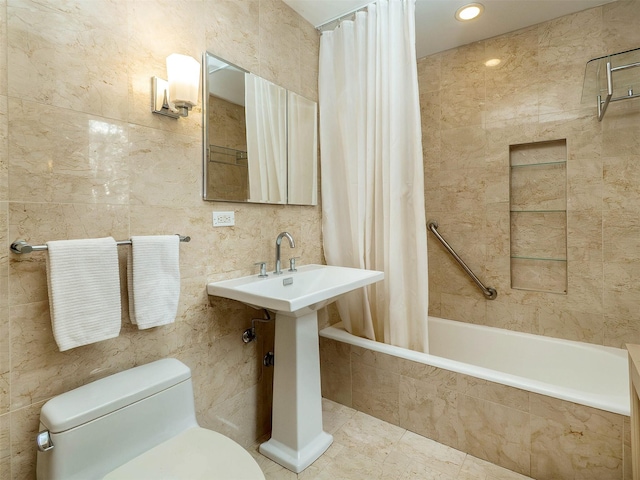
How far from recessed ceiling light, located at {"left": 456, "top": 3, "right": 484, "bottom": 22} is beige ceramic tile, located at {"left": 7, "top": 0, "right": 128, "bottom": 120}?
6.06 feet

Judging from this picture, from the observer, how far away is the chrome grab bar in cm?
237

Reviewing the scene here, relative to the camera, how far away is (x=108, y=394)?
105 centimetres

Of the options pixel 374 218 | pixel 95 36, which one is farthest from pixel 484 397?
pixel 95 36

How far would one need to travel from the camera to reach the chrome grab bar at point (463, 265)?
2.37 metres

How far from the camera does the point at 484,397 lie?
1573 millimetres

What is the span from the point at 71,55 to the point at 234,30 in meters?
0.82

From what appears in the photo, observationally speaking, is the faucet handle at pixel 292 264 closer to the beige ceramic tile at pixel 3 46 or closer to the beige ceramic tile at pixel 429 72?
the beige ceramic tile at pixel 3 46

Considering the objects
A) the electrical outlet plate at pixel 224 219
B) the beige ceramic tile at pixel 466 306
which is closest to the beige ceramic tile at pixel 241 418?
the electrical outlet plate at pixel 224 219

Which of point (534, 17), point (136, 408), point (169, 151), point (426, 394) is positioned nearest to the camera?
point (136, 408)

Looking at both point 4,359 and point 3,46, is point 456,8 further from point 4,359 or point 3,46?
point 4,359

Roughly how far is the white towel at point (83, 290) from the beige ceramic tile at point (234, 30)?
1084mm

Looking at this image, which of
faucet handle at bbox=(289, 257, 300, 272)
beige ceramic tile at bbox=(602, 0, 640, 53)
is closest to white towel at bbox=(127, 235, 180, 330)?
faucet handle at bbox=(289, 257, 300, 272)

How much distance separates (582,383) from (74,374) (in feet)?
8.41

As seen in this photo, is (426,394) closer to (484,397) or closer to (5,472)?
(484,397)
